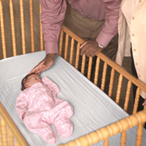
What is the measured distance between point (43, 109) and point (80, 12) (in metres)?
0.77

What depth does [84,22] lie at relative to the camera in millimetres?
2164

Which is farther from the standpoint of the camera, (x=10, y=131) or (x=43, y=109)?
(x=43, y=109)

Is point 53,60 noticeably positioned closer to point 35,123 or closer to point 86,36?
point 86,36

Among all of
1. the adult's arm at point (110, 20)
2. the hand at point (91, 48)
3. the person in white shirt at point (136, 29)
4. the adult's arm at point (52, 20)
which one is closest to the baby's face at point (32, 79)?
the adult's arm at point (52, 20)

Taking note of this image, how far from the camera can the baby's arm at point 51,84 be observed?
1.93m

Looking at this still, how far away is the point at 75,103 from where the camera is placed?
1.85 meters

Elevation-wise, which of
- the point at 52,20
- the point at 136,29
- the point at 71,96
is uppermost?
the point at 136,29

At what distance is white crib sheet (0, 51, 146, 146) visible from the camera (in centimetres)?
164

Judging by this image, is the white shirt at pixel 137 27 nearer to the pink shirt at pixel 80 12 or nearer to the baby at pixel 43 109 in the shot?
the pink shirt at pixel 80 12

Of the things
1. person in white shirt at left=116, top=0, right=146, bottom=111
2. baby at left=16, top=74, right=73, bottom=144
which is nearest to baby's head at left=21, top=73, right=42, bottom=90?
baby at left=16, top=74, right=73, bottom=144

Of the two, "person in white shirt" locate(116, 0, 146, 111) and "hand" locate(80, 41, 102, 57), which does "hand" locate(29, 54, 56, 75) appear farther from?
"person in white shirt" locate(116, 0, 146, 111)

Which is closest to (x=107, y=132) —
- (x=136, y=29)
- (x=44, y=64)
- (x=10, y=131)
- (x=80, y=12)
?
(x=10, y=131)

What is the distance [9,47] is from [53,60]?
112 centimetres

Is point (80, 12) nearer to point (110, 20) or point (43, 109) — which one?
point (110, 20)
